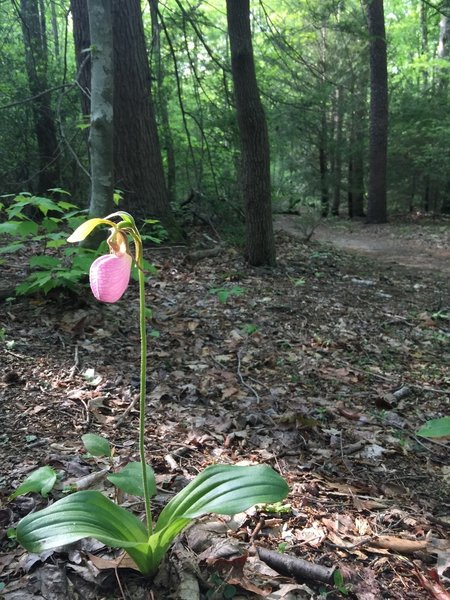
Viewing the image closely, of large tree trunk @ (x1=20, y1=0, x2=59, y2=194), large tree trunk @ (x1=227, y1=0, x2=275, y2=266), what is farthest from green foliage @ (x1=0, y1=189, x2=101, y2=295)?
large tree trunk @ (x1=20, y1=0, x2=59, y2=194)

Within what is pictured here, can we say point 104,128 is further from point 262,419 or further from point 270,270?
point 270,270

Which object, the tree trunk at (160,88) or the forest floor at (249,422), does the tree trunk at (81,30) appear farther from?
the forest floor at (249,422)

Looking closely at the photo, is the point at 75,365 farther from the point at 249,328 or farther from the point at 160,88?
the point at 160,88

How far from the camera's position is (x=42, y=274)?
3295 millimetres

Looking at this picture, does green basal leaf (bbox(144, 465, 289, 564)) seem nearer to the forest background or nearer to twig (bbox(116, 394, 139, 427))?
twig (bbox(116, 394, 139, 427))

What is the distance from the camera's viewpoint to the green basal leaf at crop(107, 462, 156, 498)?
5.30 ft

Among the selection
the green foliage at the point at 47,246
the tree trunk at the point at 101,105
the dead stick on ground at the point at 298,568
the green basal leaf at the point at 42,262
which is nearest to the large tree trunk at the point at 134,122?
the tree trunk at the point at 101,105

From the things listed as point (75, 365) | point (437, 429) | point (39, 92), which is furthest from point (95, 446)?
point (39, 92)

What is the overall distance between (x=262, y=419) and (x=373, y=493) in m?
0.78

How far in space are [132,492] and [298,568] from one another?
643 millimetres

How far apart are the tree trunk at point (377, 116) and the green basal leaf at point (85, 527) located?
43.0ft

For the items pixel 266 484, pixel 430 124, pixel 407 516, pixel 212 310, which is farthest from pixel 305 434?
pixel 430 124

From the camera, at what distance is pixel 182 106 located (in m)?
5.79

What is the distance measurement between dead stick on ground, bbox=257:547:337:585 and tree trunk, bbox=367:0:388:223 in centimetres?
1291
